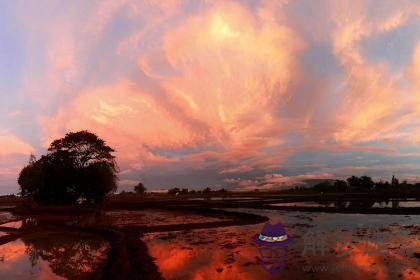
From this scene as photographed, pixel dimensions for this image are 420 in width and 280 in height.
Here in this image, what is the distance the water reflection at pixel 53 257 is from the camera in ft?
42.9

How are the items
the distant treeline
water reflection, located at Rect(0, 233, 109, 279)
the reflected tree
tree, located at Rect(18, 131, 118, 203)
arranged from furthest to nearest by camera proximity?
the distant treeline < tree, located at Rect(18, 131, 118, 203) < the reflected tree < water reflection, located at Rect(0, 233, 109, 279)

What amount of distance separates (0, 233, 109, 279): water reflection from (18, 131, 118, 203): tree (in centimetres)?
2728

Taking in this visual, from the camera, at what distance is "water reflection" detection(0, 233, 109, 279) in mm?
13078

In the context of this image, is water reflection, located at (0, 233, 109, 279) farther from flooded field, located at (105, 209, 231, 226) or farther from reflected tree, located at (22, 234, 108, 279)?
flooded field, located at (105, 209, 231, 226)

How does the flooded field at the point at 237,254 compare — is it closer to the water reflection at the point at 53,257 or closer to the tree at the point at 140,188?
the water reflection at the point at 53,257

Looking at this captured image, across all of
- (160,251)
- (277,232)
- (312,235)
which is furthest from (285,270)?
(312,235)

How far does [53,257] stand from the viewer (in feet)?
53.2

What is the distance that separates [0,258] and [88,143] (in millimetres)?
36924

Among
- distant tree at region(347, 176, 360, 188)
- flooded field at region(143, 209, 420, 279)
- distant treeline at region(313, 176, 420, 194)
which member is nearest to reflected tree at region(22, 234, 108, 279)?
flooded field at region(143, 209, 420, 279)

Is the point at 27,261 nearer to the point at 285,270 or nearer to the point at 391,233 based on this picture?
the point at 285,270

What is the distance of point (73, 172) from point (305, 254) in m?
43.4

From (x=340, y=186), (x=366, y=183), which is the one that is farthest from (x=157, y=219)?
(x=366, y=183)

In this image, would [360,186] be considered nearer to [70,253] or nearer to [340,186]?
[340,186]

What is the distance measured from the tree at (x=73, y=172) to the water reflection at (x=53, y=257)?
89.5 ft
